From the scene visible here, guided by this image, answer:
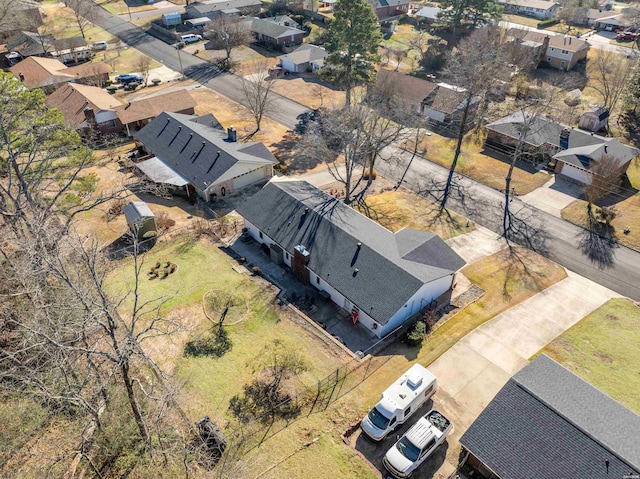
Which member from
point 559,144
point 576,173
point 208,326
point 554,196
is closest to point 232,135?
point 208,326

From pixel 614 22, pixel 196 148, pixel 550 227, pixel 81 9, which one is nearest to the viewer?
pixel 550 227

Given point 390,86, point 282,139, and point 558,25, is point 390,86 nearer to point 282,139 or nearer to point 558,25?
point 282,139

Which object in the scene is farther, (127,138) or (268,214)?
(127,138)

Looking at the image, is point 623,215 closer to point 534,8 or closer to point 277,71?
point 277,71

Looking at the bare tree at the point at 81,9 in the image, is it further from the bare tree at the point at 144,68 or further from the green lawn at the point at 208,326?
the green lawn at the point at 208,326

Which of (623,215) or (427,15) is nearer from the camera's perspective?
(623,215)

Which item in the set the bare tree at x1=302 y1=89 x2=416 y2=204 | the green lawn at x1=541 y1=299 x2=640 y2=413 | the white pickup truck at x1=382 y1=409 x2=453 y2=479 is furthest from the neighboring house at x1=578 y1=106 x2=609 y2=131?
the white pickup truck at x1=382 y1=409 x2=453 y2=479

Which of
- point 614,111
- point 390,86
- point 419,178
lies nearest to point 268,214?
point 419,178
